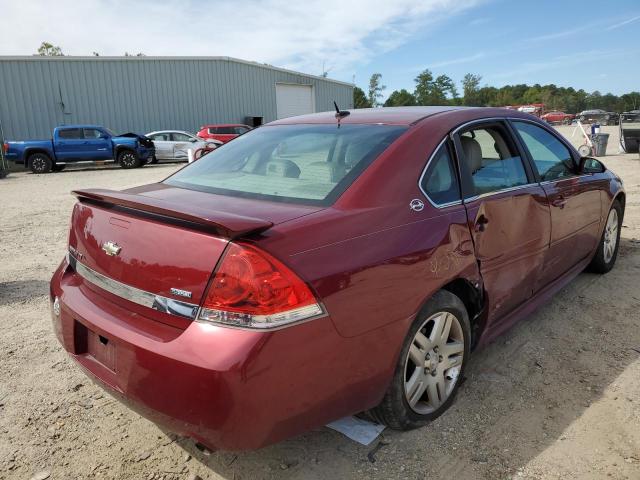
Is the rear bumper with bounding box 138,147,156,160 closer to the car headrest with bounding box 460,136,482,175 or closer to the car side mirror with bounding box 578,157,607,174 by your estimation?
the car side mirror with bounding box 578,157,607,174

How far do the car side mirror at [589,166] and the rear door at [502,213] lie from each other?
91cm

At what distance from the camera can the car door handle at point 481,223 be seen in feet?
8.66

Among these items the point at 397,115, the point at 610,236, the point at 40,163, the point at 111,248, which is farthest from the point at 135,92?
the point at 111,248

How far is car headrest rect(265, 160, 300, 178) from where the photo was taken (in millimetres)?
2625

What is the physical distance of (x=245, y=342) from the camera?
5.57ft

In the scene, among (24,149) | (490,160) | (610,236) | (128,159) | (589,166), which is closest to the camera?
(490,160)

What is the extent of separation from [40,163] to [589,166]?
19.7 metres

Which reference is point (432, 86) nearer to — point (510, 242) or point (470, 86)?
point (470, 86)

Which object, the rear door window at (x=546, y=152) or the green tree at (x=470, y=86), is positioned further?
the green tree at (x=470, y=86)

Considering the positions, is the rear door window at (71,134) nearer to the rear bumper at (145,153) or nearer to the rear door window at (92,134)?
the rear door window at (92,134)

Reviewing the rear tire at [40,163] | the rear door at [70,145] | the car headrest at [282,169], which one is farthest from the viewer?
the rear door at [70,145]

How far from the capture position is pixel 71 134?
1911 centimetres

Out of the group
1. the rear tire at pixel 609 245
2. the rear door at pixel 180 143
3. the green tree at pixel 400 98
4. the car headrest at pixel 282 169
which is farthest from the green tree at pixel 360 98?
the car headrest at pixel 282 169

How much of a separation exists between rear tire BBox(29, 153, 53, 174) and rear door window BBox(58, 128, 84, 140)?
0.97m
